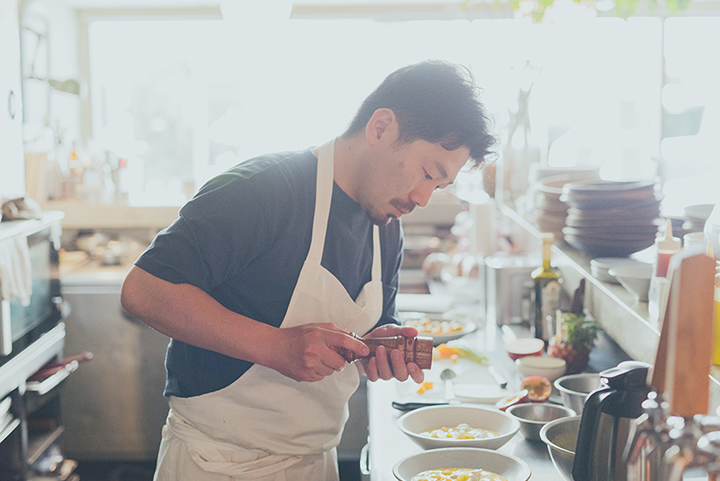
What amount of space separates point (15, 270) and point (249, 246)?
5.01 ft

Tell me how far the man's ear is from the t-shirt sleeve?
23 centimetres

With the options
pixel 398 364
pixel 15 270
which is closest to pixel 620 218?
pixel 398 364

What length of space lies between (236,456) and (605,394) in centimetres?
86

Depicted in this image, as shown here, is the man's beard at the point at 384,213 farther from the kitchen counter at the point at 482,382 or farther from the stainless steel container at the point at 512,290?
the stainless steel container at the point at 512,290

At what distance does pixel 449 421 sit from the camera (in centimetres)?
149

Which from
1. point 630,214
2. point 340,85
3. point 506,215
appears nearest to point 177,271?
point 630,214

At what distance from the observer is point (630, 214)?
2.06 meters

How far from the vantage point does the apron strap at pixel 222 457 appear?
4.80 ft

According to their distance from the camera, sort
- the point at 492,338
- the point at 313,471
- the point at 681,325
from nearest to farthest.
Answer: the point at 681,325
the point at 313,471
the point at 492,338

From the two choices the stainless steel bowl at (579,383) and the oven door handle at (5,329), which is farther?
the oven door handle at (5,329)

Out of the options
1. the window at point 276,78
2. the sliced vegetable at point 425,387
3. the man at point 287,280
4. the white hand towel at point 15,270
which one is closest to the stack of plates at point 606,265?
the sliced vegetable at point 425,387

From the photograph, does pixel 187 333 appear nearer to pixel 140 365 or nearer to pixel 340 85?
pixel 140 365

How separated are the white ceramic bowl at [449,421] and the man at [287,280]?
0.12 meters

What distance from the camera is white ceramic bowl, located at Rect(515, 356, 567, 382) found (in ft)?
5.97
